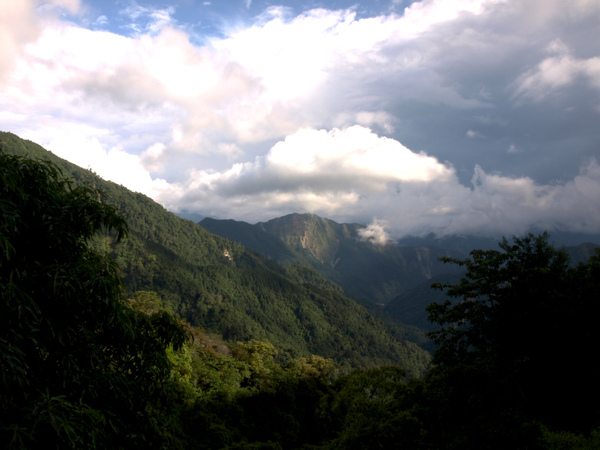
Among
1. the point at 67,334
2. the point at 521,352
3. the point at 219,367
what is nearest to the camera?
the point at 67,334

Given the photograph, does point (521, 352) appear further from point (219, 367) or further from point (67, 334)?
point (219, 367)

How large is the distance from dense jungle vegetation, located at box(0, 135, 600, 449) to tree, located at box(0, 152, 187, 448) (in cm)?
2

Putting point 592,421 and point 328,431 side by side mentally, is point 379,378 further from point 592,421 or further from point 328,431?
point 328,431

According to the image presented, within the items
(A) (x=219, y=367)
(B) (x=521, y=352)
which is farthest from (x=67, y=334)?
(A) (x=219, y=367)

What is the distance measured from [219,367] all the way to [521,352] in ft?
73.9

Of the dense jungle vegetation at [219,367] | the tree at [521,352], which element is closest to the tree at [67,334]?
the dense jungle vegetation at [219,367]

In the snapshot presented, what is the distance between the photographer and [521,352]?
15.0 metres

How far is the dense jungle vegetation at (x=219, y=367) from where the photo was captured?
493 cm

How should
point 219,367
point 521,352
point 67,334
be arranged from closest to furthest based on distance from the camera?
point 67,334, point 521,352, point 219,367

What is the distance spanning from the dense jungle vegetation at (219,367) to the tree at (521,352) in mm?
53

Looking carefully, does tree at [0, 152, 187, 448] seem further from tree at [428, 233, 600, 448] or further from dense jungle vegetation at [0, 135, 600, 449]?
tree at [428, 233, 600, 448]

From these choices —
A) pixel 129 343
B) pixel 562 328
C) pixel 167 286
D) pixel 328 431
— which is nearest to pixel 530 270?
pixel 562 328

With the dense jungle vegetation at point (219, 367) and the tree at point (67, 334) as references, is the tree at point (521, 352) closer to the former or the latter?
the dense jungle vegetation at point (219, 367)

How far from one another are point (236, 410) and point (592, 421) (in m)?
18.9
